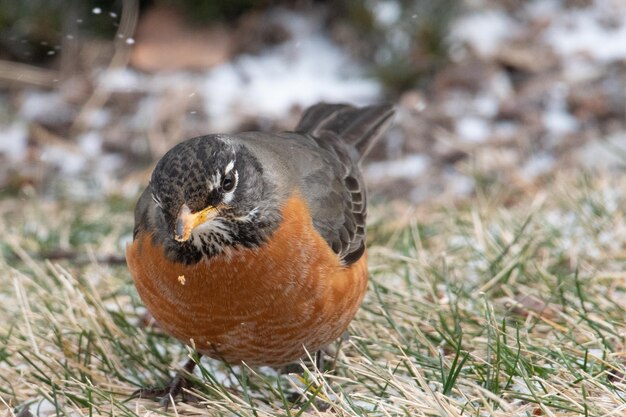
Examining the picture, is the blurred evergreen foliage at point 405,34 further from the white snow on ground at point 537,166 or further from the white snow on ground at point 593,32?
the white snow on ground at point 537,166

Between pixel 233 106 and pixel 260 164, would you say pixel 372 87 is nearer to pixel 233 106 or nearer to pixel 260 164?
pixel 233 106

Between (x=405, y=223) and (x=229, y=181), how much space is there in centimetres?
300

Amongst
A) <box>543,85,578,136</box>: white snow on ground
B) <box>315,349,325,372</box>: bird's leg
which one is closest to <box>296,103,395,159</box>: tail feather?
<box>315,349,325,372</box>: bird's leg

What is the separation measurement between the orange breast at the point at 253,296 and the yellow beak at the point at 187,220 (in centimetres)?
33

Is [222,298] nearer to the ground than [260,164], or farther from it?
nearer to the ground

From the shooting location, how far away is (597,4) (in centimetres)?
1090

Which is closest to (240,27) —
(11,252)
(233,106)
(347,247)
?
(233,106)

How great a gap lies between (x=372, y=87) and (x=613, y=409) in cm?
737

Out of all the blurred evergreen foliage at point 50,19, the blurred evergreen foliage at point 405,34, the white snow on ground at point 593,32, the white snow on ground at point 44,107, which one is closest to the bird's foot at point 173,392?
the blurred evergreen foliage at point 405,34

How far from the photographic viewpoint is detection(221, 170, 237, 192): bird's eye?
147 inches

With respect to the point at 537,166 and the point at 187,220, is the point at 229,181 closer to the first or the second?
the point at 187,220

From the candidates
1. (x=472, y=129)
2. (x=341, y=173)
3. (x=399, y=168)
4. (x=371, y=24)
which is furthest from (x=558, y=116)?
(x=341, y=173)

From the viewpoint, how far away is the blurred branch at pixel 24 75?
1048cm

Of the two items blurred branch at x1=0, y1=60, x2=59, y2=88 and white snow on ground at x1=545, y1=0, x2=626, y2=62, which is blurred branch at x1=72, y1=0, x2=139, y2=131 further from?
white snow on ground at x1=545, y1=0, x2=626, y2=62
